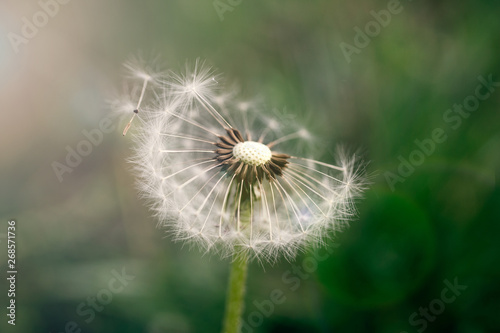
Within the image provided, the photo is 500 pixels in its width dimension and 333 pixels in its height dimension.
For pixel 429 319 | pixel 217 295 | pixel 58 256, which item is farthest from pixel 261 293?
pixel 58 256

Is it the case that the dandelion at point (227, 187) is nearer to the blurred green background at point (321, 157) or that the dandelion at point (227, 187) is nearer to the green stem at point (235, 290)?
the green stem at point (235, 290)

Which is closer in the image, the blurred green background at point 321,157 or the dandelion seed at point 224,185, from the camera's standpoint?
the dandelion seed at point 224,185

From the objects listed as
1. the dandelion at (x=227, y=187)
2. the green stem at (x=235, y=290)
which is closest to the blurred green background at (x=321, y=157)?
the dandelion at (x=227, y=187)

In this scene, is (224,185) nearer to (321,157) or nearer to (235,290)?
(235,290)

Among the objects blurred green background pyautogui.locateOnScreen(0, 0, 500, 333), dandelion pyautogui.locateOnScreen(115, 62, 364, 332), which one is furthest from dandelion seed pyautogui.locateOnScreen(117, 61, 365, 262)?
blurred green background pyautogui.locateOnScreen(0, 0, 500, 333)

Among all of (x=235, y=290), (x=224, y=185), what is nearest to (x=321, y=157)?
(x=224, y=185)

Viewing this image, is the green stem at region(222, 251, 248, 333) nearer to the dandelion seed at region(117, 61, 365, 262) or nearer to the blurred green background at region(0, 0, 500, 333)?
the dandelion seed at region(117, 61, 365, 262)
